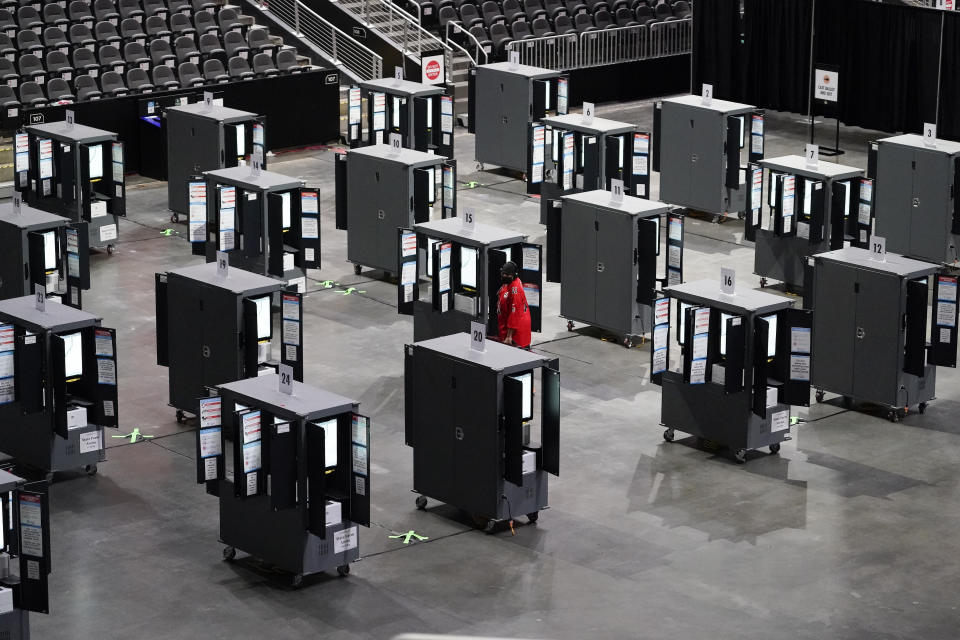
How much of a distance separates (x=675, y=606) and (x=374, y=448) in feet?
15.5

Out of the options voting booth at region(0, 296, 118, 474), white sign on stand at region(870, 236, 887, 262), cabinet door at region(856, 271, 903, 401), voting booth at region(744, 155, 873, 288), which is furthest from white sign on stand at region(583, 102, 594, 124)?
voting booth at region(0, 296, 118, 474)

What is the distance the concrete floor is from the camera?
1423 centimetres

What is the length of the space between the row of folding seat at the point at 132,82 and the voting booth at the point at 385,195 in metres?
7.13

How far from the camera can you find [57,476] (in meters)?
17.3

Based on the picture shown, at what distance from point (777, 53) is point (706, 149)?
8.83 meters

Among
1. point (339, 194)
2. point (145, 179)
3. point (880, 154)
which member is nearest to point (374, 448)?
point (339, 194)

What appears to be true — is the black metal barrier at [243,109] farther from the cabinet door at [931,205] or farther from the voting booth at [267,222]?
the cabinet door at [931,205]

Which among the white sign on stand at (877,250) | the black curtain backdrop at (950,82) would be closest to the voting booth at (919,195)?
the white sign on stand at (877,250)

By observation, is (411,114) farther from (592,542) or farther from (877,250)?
(592,542)

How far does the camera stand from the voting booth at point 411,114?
95.0 ft

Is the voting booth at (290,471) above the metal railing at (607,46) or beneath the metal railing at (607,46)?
beneath

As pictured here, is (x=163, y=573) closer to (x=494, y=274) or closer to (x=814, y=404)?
(x=494, y=274)

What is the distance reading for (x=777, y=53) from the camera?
35.2 metres

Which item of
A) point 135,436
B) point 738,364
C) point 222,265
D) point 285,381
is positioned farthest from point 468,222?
point 285,381
